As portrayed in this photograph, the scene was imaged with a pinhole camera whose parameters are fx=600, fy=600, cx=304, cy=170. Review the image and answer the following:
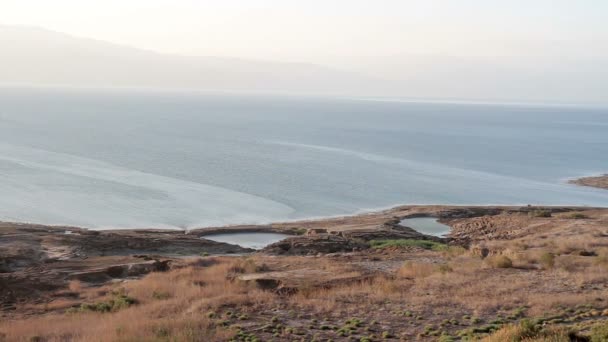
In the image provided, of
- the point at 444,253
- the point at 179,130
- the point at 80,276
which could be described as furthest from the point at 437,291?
the point at 179,130

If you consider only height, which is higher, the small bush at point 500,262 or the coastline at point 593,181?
the coastline at point 593,181

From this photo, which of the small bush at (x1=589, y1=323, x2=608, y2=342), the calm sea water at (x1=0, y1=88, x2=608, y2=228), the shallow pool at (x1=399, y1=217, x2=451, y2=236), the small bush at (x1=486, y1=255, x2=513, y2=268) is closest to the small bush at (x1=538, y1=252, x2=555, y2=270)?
the small bush at (x1=486, y1=255, x2=513, y2=268)

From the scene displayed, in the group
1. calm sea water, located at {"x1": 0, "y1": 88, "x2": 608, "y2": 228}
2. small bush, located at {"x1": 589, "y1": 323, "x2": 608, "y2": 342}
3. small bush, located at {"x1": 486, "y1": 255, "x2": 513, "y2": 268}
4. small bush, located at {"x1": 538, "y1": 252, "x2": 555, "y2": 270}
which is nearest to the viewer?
small bush, located at {"x1": 589, "y1": 323, "x2": 608, "y2": 342}

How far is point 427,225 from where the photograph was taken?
2111 inches

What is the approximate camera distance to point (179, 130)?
13812cm

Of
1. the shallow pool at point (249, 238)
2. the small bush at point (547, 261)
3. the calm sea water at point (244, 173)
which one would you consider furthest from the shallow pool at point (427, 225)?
the small bush at point (547, 261)

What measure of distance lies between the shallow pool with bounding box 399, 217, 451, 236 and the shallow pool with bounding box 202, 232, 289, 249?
1250 cm

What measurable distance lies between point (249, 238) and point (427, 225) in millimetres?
16896

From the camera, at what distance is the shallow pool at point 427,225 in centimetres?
5100

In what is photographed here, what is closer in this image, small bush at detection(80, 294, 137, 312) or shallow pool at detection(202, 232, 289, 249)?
small bush at detection(80, 294, 137, 312)

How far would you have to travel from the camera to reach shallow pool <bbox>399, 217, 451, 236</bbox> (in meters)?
51.0

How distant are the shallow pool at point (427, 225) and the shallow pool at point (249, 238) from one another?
492 inches

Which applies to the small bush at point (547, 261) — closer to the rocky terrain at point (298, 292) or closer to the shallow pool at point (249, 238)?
the rocky terrain at point (298, 292)

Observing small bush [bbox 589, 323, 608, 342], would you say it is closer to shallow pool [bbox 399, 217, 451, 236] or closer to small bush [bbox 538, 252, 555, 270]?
small bush [bbox 538, 252, 555, 270]
